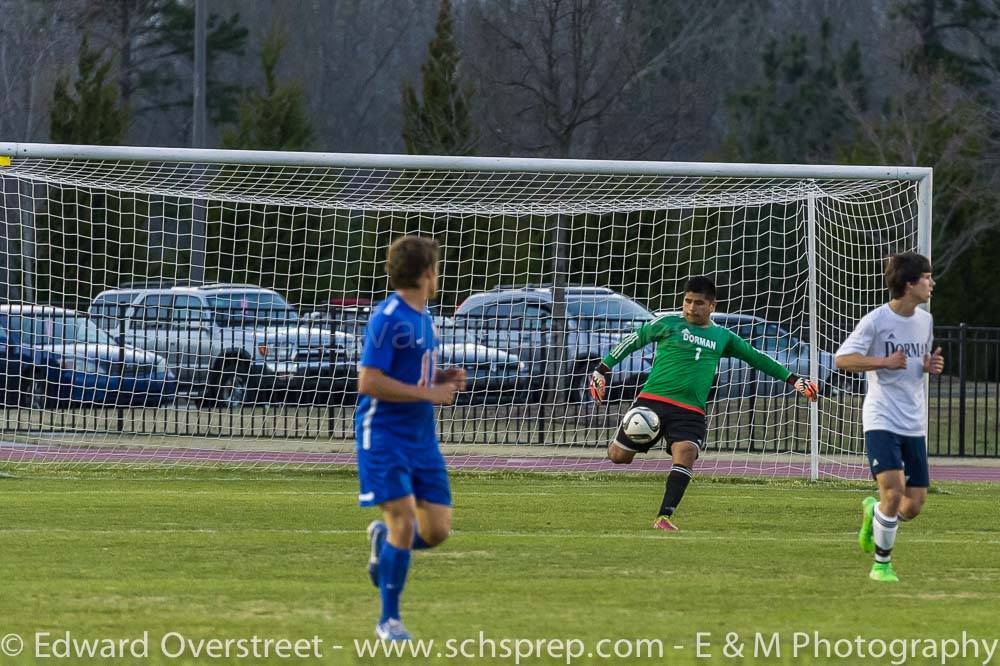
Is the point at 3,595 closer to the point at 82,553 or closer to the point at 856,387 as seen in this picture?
the point at 82,553

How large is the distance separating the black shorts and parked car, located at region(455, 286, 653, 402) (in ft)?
22.0

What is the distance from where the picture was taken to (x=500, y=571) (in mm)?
8750

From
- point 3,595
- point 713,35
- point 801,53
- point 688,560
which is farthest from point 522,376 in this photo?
point 801,53

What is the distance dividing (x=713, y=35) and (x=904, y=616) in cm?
2912

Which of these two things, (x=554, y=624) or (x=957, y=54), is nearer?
(x=554, y=624)

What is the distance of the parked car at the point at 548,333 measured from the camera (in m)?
18.7

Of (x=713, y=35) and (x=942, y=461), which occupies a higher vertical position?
(x=713, y=35)

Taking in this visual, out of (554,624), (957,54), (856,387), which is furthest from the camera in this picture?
Result: (957,54)

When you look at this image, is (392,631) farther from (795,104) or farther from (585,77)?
(795,104)

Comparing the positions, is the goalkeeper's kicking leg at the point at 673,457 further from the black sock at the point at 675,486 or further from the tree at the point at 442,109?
the tree at the point at 442,109

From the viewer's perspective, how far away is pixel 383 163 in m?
13.9

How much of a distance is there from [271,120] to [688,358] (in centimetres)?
2078

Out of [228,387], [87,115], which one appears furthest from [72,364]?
[87,115]

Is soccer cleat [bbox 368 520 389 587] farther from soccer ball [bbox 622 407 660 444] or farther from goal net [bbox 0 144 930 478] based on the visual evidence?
goal net [bbox 0 144 930 478]
